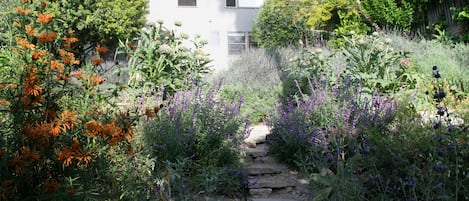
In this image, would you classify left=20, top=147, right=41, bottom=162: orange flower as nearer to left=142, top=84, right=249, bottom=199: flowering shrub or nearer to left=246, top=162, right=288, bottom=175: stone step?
left=142, top=84, right=249, bottom=199: flowering shrub

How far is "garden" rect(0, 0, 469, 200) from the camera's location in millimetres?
2133

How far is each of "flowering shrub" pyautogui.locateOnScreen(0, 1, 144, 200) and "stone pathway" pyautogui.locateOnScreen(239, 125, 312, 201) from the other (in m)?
1.32

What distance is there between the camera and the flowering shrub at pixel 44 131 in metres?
1.98

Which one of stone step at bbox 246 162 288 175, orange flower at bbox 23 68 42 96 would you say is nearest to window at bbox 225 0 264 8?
stone step at bbox 246 162 288 175

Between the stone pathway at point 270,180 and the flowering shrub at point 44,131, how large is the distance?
4.32 feet

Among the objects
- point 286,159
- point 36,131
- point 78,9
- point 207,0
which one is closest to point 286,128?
point 286,159

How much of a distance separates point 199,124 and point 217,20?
35.4 ft

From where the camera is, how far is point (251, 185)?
134 inches

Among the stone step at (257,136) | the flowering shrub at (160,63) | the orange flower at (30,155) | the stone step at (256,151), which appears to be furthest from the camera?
the flowering shrub at (160,63)

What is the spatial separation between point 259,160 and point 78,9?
9.59 meters

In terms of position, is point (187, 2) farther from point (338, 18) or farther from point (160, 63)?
point (160, 63)

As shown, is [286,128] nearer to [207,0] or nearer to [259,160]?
[259,160]

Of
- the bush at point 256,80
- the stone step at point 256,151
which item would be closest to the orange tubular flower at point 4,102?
the stone step at point 256,151

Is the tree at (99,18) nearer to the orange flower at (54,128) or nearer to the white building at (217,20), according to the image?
the white building at (217,20)
